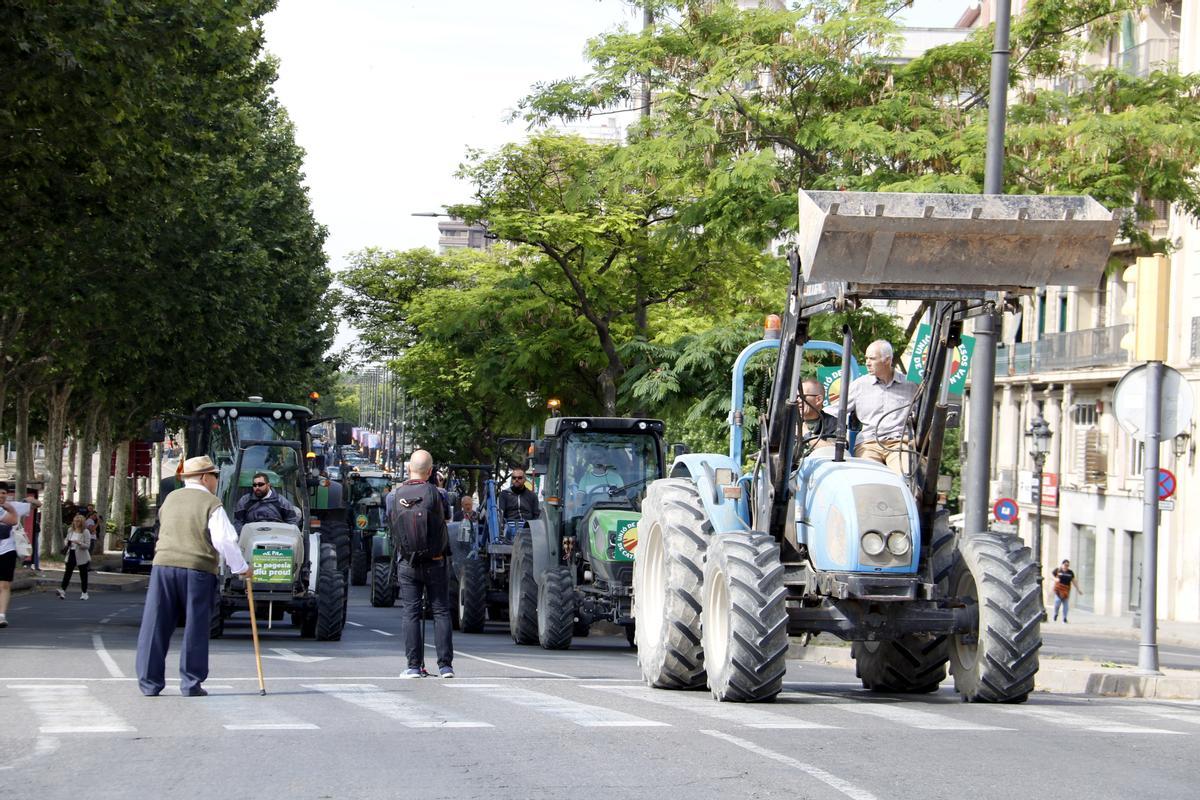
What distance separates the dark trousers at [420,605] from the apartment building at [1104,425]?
2943 centimetres

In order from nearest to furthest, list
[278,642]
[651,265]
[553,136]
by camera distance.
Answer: [278,642]
[651,265]
[553,136]

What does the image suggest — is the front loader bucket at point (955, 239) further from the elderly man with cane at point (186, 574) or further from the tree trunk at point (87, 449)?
the tree trunk at point (87, 449)

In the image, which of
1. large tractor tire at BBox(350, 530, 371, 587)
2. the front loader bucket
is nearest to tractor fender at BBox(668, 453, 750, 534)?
the front loader bucket

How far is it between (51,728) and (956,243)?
6.07 m

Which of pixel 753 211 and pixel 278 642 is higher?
pixel 753 211

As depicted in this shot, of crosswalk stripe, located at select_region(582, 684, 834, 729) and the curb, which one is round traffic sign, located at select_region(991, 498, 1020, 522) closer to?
the curb

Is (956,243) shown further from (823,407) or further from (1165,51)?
(1165,51)

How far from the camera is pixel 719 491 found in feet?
44.6

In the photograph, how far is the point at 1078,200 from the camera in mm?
11594

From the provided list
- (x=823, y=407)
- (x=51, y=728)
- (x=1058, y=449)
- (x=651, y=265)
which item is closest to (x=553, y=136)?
(x=651, y=265)

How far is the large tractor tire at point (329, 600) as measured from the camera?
22.2 meters

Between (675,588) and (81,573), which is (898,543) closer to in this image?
(675,588)

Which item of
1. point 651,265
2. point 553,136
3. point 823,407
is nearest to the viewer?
point 823,407

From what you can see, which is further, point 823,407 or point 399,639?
point 399,639
